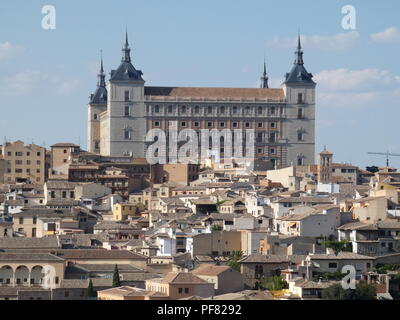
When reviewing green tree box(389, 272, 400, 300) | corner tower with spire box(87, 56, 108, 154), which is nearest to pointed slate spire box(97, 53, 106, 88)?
corner tower with spire box(87, 56, 108, 154)

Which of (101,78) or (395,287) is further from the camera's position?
(101,78)

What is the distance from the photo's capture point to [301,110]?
98375 millimetres

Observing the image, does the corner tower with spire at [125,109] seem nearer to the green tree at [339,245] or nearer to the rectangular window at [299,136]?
the rectangular window at [299,136]

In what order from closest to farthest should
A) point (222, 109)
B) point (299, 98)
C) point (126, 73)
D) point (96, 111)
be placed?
point (126, 73)
point (222, 109)
point (299, 98)
point (96, 111)

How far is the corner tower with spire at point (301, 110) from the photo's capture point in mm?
97688

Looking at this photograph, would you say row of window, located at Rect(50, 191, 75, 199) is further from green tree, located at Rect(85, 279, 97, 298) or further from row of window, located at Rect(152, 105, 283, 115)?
row of window, located at Rect(152, 105, 283, 115)

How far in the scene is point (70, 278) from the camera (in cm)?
4272

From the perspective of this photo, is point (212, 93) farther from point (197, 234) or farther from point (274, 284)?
point (274, 284)

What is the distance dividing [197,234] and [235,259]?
3.01 meters

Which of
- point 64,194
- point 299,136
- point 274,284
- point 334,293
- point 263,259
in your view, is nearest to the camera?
point 334,293

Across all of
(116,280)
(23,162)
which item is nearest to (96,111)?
(23,162)

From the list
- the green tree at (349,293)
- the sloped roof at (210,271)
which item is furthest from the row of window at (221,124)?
the green tree at (349,293)

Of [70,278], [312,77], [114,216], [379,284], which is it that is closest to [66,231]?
[114,216]

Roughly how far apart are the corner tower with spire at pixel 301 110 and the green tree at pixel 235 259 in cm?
4914
